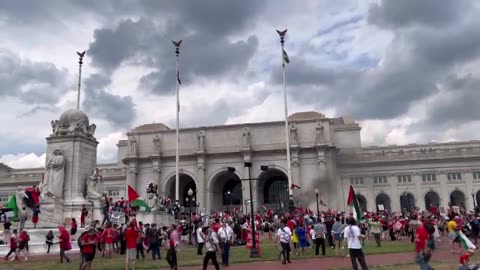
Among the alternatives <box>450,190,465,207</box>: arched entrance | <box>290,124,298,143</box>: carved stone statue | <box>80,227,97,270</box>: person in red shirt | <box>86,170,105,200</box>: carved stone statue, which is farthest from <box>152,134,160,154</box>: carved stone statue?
<box>80,227,97,270</box>: person in red shirt

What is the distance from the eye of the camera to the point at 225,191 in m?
89.8

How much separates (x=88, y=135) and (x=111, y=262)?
13.0 m

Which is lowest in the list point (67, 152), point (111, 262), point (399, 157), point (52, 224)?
point (111, 262)

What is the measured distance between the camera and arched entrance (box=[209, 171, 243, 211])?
84500mm

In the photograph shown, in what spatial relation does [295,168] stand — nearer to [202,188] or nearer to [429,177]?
[202,188]

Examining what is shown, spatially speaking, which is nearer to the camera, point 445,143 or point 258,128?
point 258,128

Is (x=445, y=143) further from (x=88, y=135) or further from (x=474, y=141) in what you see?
(x=88, y=135)

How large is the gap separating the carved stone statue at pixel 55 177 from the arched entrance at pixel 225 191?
5471 centimetres

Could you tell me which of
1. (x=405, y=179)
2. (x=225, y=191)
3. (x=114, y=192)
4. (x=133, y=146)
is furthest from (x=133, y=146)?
(x=405, y=179)

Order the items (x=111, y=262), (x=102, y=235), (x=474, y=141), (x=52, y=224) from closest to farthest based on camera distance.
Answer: (x=111, y=262), (x=102, y=235), (x=52, y=224), (x=474, y=141)

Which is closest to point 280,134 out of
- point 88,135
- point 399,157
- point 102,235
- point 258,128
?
point 258,128

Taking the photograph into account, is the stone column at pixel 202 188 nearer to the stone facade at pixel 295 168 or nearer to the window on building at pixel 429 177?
the stone facade at pixel 295 168

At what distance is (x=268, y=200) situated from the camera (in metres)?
88.0

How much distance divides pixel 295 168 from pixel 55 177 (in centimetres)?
5600
